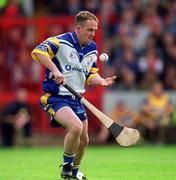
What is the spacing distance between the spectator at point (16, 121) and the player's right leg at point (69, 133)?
11080 millimetres

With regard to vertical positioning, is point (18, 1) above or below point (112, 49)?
above

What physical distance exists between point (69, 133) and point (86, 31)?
1396 mm

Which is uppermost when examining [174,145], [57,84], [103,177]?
[57,84]

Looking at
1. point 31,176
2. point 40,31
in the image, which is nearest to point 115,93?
point 40,31

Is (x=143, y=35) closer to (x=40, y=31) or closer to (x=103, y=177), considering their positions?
(x=40, y=31)

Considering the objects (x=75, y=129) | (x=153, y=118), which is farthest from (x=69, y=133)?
(x=153, y=118)

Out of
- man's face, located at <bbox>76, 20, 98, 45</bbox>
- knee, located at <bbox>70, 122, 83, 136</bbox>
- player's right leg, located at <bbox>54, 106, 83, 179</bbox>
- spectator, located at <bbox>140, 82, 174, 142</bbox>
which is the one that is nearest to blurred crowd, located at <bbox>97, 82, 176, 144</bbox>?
spectator, located at <bbox>140, 82, 174, 142</bbox>

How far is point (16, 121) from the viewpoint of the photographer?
838 inches

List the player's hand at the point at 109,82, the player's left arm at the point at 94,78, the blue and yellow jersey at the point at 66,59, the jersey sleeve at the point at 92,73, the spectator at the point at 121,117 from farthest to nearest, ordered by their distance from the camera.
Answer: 1. the spectator at the point at 121,117
2. the jersey sleeve at the point at 92,73
3. the player's left arm at the point at 94,78
4. the player's hand at the point at 109,82
5. the blue and yellow jersey at the point at 66,59

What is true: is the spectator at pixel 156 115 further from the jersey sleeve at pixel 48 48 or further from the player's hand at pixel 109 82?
the jersey sleeve at pixel 48 48

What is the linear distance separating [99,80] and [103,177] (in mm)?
1377

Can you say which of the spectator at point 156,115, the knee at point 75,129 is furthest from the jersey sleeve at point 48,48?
the spectator at point 156,115

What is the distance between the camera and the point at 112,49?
22.2 m

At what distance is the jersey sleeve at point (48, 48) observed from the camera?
10.2 meters
